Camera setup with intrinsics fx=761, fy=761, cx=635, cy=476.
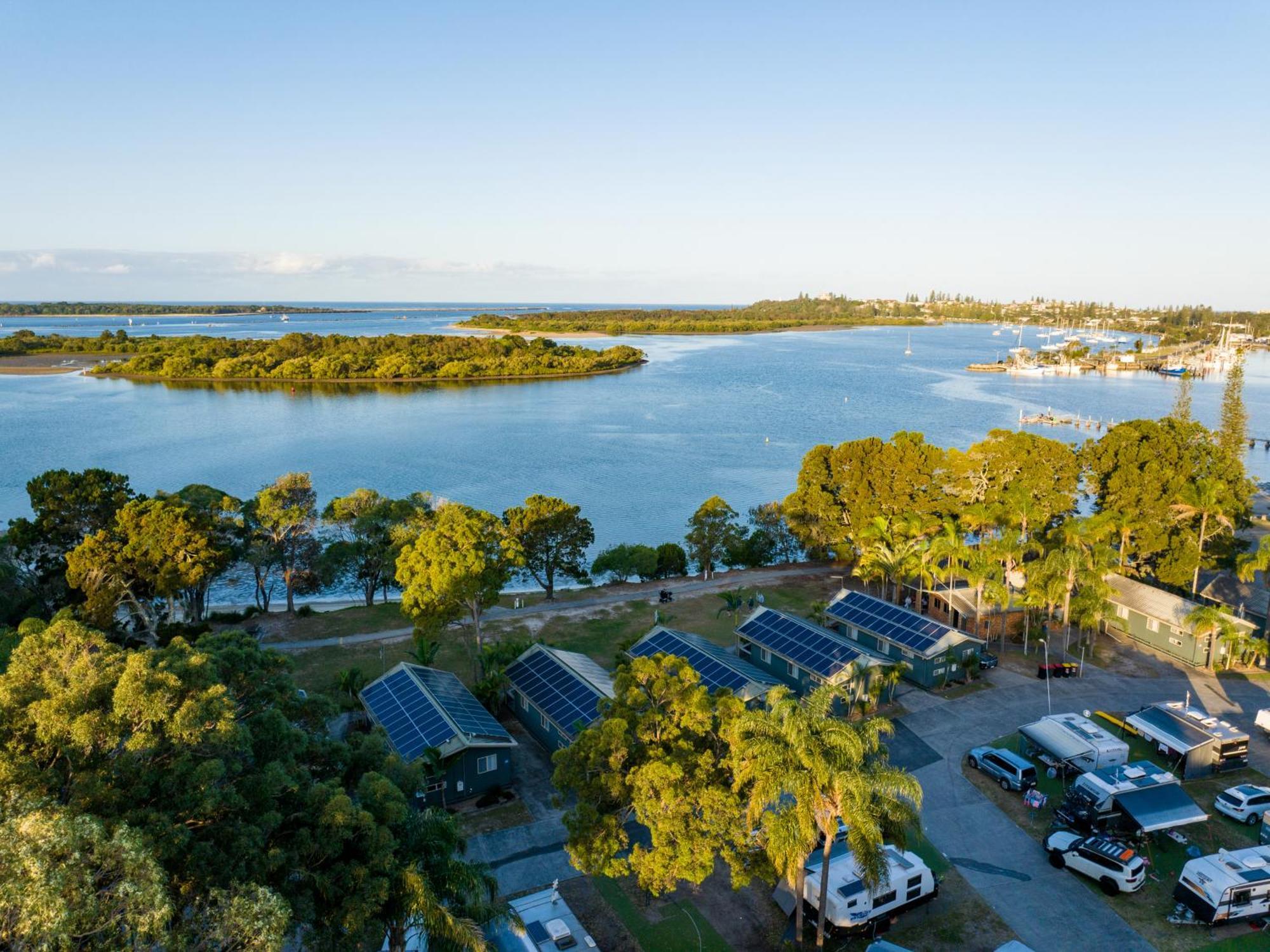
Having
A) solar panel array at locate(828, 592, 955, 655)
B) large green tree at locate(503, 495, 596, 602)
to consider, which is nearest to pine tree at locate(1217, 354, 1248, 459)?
solar panel array at locate(828, 592, 955, 655)

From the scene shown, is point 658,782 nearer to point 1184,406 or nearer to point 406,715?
point 406,715

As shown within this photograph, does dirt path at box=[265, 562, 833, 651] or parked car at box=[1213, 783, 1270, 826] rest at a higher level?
parked car at box=[1213, 783, 1270, 826]

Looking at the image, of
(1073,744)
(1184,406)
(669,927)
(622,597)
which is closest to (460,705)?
(669,927)

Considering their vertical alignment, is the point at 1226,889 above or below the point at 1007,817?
above

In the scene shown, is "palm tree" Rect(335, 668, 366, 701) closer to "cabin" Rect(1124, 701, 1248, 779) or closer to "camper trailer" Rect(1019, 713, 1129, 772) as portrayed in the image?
"camper trailer" Rect(1019, 713, 1129, 772)

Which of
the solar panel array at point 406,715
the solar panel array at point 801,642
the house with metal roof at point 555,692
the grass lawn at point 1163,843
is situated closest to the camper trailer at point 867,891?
the grass lawn at point 1163,843

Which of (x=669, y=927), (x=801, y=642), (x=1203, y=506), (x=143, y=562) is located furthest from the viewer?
(x=1203, y=506)
